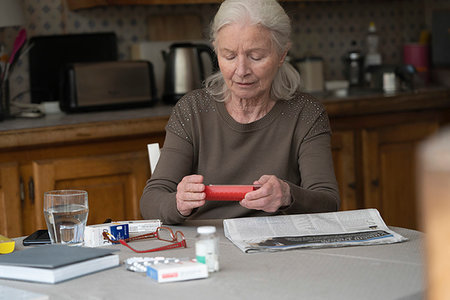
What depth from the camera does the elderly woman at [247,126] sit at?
180 centimetres

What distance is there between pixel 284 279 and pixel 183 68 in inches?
80.1

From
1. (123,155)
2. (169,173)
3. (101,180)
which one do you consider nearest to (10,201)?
(101,180)

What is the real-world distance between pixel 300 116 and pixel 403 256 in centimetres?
74

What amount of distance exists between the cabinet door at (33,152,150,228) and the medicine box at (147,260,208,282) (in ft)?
4.74

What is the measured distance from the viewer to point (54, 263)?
1119 millimetres

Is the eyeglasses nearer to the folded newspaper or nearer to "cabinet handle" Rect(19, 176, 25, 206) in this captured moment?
the folded newspaper

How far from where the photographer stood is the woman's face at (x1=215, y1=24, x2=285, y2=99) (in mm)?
1798

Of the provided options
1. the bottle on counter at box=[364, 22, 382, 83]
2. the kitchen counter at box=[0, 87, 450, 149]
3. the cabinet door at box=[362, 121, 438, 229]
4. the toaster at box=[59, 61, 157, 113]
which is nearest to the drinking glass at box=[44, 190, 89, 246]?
the kitchen counter at box=[0, 87, 450, 149]

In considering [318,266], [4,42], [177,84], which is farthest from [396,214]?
[318,266]

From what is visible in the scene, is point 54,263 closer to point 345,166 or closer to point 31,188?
point 31,188

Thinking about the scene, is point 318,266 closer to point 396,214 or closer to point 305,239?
point 305,239

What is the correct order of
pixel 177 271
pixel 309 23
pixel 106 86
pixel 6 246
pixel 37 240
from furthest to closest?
pixel 309 23 < pixel 106 86 < pixel 37 240 < pixel 6 246 < pixel 177 271

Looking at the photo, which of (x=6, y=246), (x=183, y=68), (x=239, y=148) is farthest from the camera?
(x=183, y=68)

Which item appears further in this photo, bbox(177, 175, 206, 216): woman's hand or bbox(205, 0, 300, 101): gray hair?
bbox(205, 0, 300, 101): gray hair
